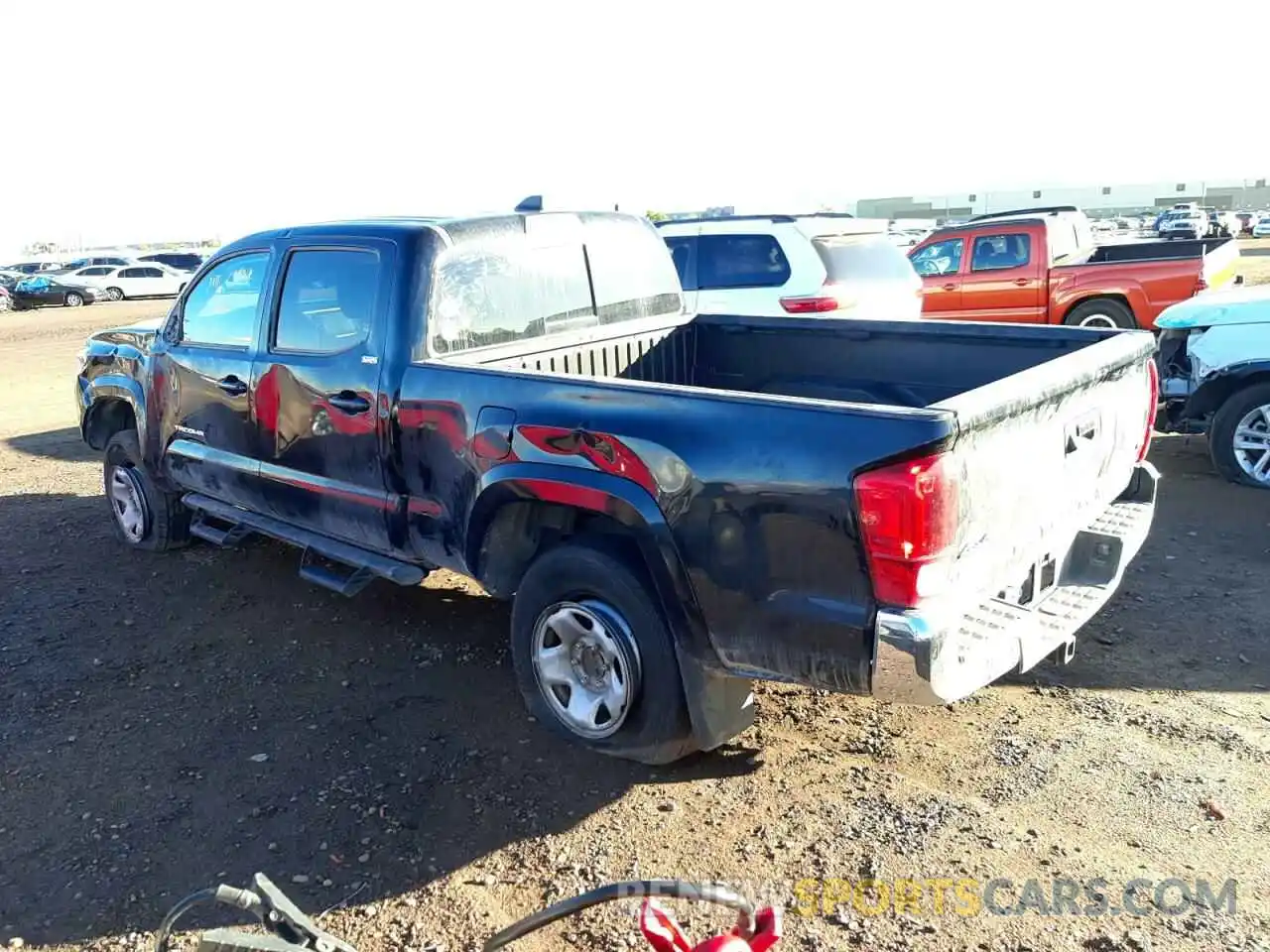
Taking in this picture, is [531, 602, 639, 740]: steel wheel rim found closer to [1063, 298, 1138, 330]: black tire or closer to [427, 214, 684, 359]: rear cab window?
[427, 214, 684, 359]: rear cab window


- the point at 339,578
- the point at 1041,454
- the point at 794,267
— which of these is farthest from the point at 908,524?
the point at 794,267

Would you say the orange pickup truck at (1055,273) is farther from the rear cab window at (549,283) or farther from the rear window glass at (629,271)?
the rear cab window at (549,283)

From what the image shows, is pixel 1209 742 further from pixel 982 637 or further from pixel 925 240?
pixel 925 240

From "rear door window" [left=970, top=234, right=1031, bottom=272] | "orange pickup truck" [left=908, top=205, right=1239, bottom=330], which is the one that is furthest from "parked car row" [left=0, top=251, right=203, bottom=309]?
"rear door window" [left=970, top=234, right=1031, bottom=272]

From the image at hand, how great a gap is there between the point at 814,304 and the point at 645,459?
18.7ft

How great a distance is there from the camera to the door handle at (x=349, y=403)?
4305 millimetres

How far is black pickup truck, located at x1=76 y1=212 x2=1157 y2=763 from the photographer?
9.48ft

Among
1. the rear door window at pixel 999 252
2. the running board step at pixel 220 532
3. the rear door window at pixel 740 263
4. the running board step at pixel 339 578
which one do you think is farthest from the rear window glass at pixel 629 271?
the rear door window at pixel 999 252

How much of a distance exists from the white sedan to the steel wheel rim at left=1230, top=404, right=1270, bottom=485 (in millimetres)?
33861

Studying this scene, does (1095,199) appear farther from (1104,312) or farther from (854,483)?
(854,483)

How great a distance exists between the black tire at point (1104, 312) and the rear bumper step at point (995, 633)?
28.8 feet

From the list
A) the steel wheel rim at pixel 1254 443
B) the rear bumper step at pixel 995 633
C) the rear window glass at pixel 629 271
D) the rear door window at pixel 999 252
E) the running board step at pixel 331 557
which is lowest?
the steel wheel rim at pixel 1254 443

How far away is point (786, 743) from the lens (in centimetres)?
388

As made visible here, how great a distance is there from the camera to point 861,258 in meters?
8.95
